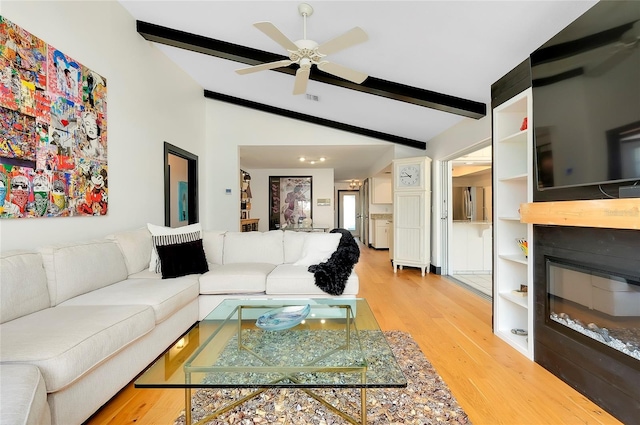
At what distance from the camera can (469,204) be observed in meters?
5.76

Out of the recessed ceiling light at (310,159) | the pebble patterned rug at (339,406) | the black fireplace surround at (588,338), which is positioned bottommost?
the pebble patterned rug at (339,406)

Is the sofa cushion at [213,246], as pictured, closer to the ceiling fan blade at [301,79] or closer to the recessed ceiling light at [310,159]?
the ceiling fan blade at [301,79]

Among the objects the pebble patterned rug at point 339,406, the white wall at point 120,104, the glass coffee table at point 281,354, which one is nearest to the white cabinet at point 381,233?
the white wall at point 120,104

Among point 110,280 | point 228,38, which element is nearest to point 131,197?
point 110,280

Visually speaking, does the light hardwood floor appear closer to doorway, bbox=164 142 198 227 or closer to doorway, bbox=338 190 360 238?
doorway, bbox=164 142 198 227

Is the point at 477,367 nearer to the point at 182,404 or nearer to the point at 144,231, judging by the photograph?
the point at 182,404

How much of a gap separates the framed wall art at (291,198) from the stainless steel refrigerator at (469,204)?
13.4 feet

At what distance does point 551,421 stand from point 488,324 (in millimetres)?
1292

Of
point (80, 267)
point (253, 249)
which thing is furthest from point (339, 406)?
point (253, 249)

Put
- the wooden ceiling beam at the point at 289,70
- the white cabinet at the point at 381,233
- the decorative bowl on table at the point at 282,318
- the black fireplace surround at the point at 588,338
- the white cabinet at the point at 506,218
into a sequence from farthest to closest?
the white cabinet at the point at 381,233 → the wooden ceiling beam at the point at 289,70 → the white cabinet at the point at 506,218 → the decorative bowl on table at the point at 282,318 → the black fireplace surround at the point at 588,338

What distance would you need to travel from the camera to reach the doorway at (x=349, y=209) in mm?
12047

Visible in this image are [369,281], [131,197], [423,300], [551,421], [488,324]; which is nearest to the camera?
[551,421]

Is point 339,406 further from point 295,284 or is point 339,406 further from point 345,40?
point 345,40

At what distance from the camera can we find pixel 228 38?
126 inches
